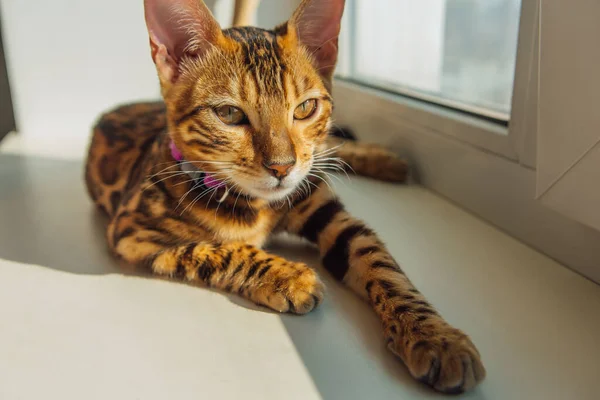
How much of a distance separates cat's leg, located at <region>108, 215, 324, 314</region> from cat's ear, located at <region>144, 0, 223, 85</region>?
0.32 m

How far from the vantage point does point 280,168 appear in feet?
3.28

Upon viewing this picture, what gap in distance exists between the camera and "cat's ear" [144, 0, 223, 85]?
1.03 meters

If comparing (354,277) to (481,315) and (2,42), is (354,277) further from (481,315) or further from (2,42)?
(2,42)

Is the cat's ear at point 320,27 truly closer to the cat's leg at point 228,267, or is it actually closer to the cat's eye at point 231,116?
the cat's eye at point 231,116

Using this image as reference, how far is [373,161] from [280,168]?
737 mm

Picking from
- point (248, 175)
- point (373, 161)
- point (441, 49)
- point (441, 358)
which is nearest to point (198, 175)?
point (248, 175)

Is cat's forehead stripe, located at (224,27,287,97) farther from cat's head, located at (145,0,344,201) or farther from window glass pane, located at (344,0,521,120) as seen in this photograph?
window glass pane, located at (344,0,521,120)

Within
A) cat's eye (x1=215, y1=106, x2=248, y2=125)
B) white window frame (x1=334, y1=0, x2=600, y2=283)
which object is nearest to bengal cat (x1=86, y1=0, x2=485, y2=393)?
cat's eye (x1=215, y1=106, x2=248, y2=125)

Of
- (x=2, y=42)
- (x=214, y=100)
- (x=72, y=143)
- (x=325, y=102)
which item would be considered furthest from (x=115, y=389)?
(x=2, y=42)

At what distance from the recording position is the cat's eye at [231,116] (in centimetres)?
104

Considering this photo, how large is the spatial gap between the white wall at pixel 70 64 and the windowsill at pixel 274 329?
3.56 feet

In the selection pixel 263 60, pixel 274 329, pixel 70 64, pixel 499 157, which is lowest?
pixel 274 329

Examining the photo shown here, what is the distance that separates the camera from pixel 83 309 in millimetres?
986

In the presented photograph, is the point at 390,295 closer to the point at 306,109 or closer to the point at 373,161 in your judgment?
the point at 306,109
